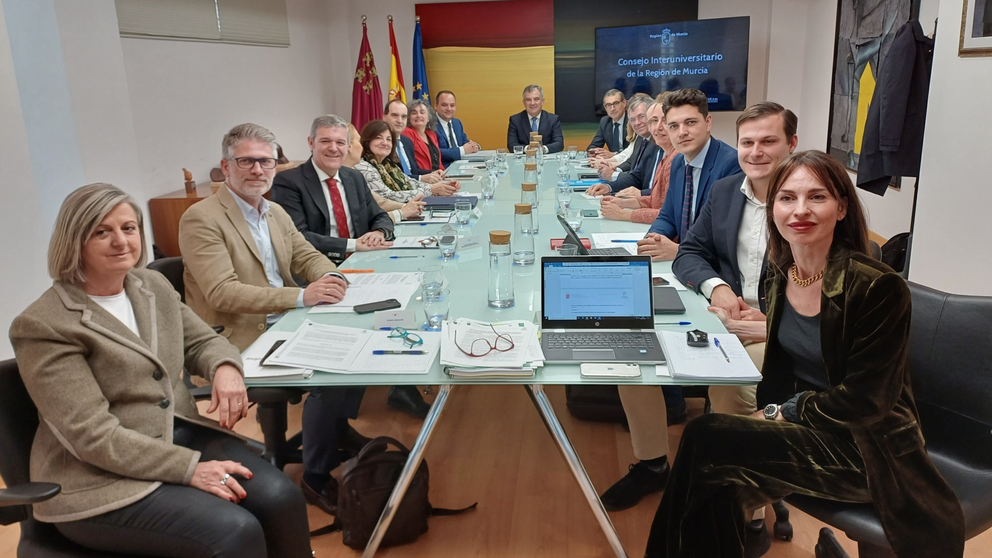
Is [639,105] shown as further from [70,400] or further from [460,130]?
[70,400]

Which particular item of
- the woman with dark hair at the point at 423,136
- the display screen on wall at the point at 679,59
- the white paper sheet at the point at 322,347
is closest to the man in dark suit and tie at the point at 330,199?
the white paper sheet at the point at 322,347

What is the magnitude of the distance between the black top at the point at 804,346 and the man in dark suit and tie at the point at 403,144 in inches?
144

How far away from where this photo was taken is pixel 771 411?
1.78m

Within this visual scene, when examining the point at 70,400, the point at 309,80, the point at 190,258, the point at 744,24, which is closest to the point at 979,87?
the point at 190,258

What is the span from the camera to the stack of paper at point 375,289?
7.54 feet

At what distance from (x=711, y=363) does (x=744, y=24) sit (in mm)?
6804

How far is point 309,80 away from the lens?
7816mm

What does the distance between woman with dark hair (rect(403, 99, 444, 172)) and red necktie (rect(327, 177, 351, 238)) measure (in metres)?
2.41

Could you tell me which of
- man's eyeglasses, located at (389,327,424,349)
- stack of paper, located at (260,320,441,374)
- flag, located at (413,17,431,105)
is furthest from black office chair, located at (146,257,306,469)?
flag, located at (413,17,431,105)

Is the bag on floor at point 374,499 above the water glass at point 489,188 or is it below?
below

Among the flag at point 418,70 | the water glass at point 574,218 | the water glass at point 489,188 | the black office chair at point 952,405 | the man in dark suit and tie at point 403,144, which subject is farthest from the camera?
the flag at point 418,70

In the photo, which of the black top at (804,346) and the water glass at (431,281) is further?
the water glass at (431,281)

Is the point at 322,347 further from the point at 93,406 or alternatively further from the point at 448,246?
the point at 448,246

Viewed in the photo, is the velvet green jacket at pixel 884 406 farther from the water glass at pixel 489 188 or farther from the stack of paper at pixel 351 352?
the water glass at pixel 489 188
